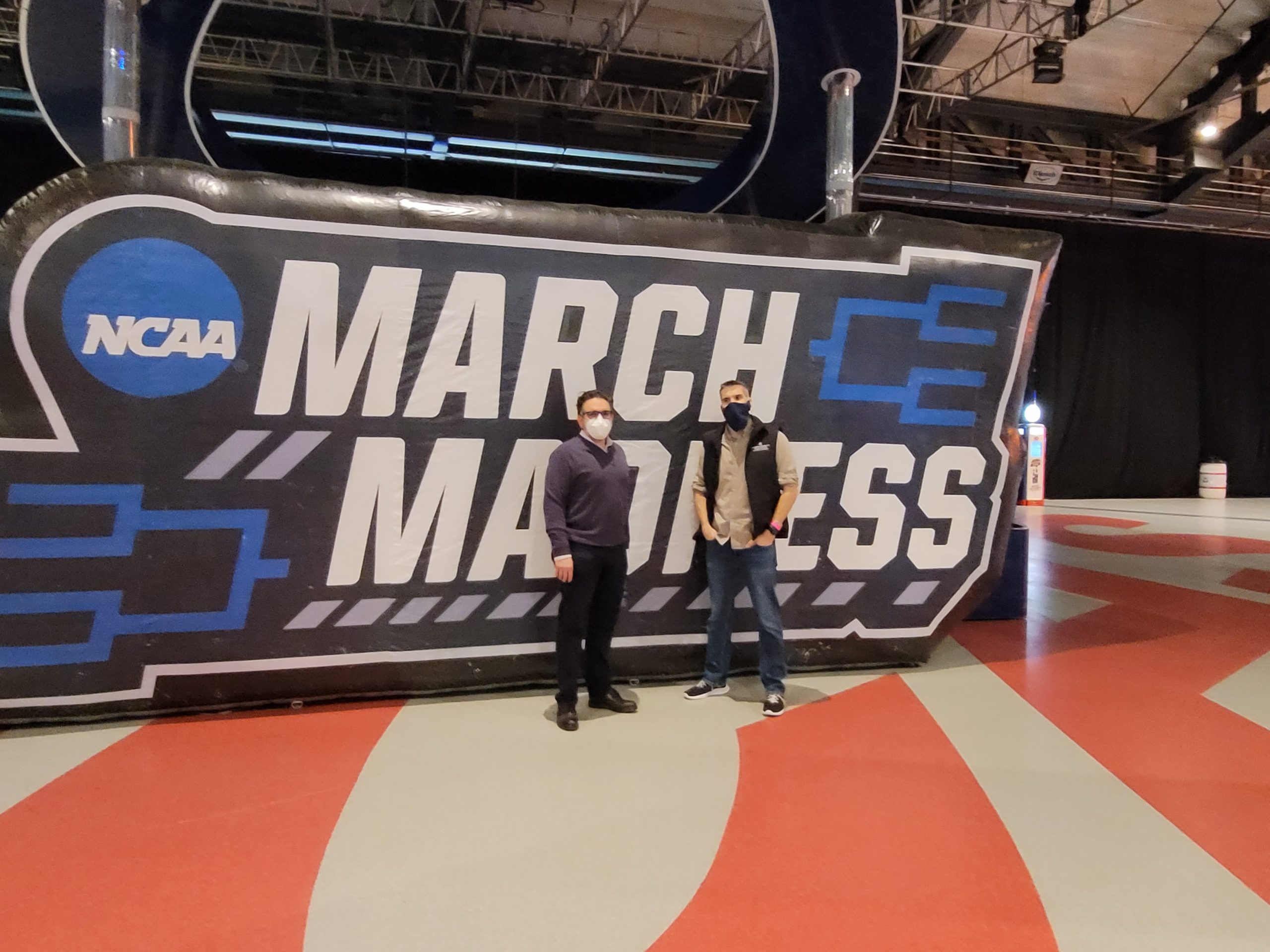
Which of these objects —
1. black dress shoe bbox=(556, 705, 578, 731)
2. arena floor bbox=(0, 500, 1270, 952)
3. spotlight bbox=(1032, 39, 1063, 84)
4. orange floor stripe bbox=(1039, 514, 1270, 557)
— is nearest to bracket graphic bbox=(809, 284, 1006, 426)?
arena floor bbox=(0, 500, 1270, 952)

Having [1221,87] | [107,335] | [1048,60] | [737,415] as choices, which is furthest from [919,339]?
[1221,87]

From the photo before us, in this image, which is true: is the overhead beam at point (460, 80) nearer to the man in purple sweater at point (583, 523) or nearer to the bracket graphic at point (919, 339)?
the bracket graphic at point (919, 339)

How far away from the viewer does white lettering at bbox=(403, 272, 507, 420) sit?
361 cm

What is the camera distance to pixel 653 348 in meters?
3.85

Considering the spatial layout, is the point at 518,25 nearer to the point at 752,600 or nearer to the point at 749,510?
the point at 749,510

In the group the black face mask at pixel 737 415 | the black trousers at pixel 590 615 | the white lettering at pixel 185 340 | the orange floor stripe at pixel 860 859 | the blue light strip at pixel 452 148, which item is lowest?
the orange floor stripe at pixel 860 859

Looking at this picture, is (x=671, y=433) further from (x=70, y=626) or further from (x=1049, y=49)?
(x=1049, y=49)

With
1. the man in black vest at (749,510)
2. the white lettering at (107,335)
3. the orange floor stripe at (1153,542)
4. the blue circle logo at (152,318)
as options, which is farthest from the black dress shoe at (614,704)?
the orange floor stripe at (1153,542)

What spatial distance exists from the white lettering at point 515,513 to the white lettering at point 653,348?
→ 1.50 feet

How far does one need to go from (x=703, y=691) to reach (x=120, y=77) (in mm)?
4075

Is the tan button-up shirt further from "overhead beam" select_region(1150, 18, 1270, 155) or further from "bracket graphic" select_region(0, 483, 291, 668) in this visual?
"overhead beam" select_region(1150, 18, 1270, 155)

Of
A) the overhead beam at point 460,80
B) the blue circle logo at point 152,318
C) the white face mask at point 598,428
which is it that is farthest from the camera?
the overhead beam at point 460,80

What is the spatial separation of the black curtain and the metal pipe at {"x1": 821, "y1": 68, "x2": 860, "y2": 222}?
1052 cm

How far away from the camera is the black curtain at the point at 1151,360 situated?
14.3 m
